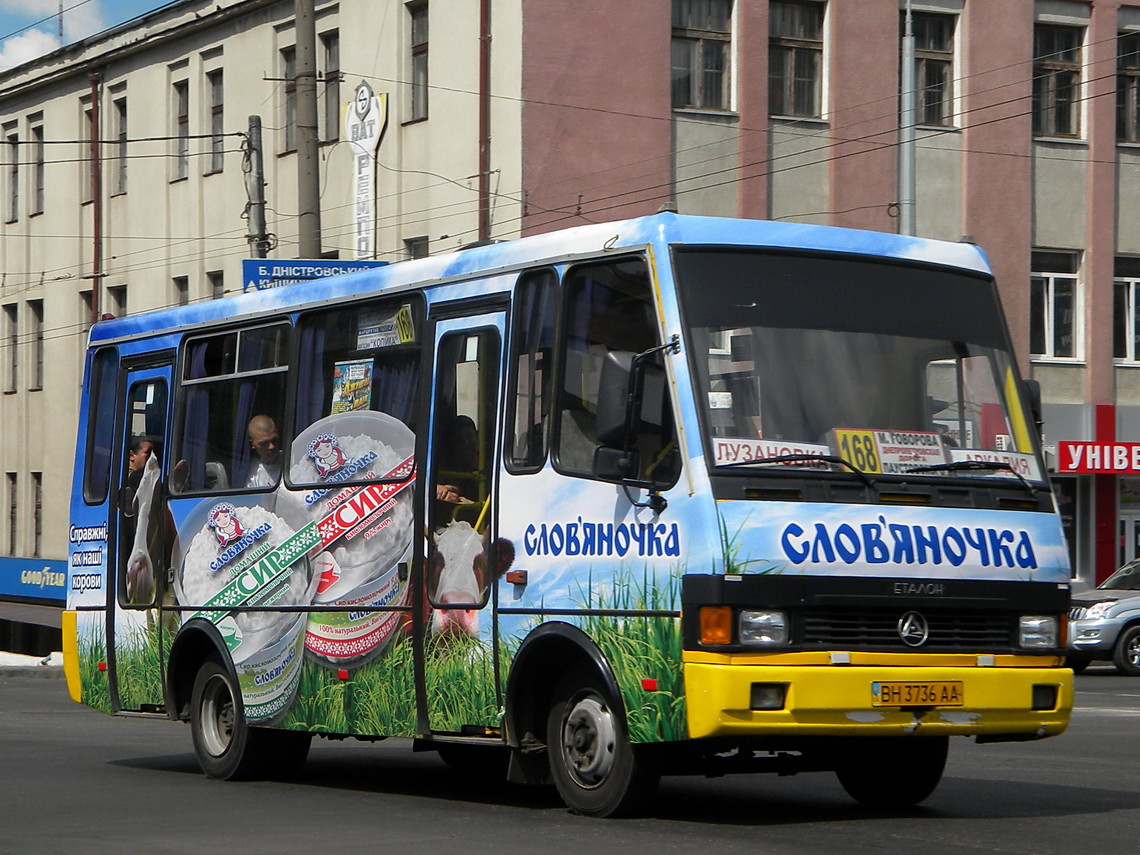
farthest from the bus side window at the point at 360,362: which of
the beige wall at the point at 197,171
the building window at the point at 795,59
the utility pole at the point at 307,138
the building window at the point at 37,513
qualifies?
the building window at the point at 37,513

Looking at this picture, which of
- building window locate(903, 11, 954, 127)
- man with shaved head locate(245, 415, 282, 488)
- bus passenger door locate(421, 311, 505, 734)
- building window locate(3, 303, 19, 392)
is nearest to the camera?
bus passenger door locate(421, 311, 505, 734)

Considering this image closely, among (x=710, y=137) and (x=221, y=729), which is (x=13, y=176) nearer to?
(x=710, y=137)

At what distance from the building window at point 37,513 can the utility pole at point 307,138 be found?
85.7 feet

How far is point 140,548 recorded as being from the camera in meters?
13.9

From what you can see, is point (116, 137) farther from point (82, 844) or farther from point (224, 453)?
point (82, 844)

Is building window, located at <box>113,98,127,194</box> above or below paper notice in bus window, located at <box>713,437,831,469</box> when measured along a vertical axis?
above

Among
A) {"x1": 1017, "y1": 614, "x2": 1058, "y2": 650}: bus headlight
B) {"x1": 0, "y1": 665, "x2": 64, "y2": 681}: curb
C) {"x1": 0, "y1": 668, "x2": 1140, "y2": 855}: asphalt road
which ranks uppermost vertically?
{"x1": 1017, "y1": 614, "x2": 1058, "y2": 650}: bus headlight

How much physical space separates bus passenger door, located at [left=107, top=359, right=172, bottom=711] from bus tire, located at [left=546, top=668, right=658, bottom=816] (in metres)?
4.23

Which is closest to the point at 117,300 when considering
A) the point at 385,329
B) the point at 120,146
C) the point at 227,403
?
the point at 120,146

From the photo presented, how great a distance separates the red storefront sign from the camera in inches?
1369

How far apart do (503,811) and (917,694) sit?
2405mm

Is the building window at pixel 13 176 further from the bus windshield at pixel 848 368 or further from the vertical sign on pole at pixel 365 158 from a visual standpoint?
the bus windshield at pixel 848 368

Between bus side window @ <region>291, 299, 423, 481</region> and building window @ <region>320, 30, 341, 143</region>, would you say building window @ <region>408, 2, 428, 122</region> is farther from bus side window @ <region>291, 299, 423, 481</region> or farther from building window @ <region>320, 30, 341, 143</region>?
bus side window @ <region>291, 299, 423, 481</region>

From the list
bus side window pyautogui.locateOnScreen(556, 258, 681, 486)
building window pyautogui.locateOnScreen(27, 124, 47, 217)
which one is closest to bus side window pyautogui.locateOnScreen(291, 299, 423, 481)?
bus side window pyautogui.locateOnScreen(556, 258, 681, 486)
